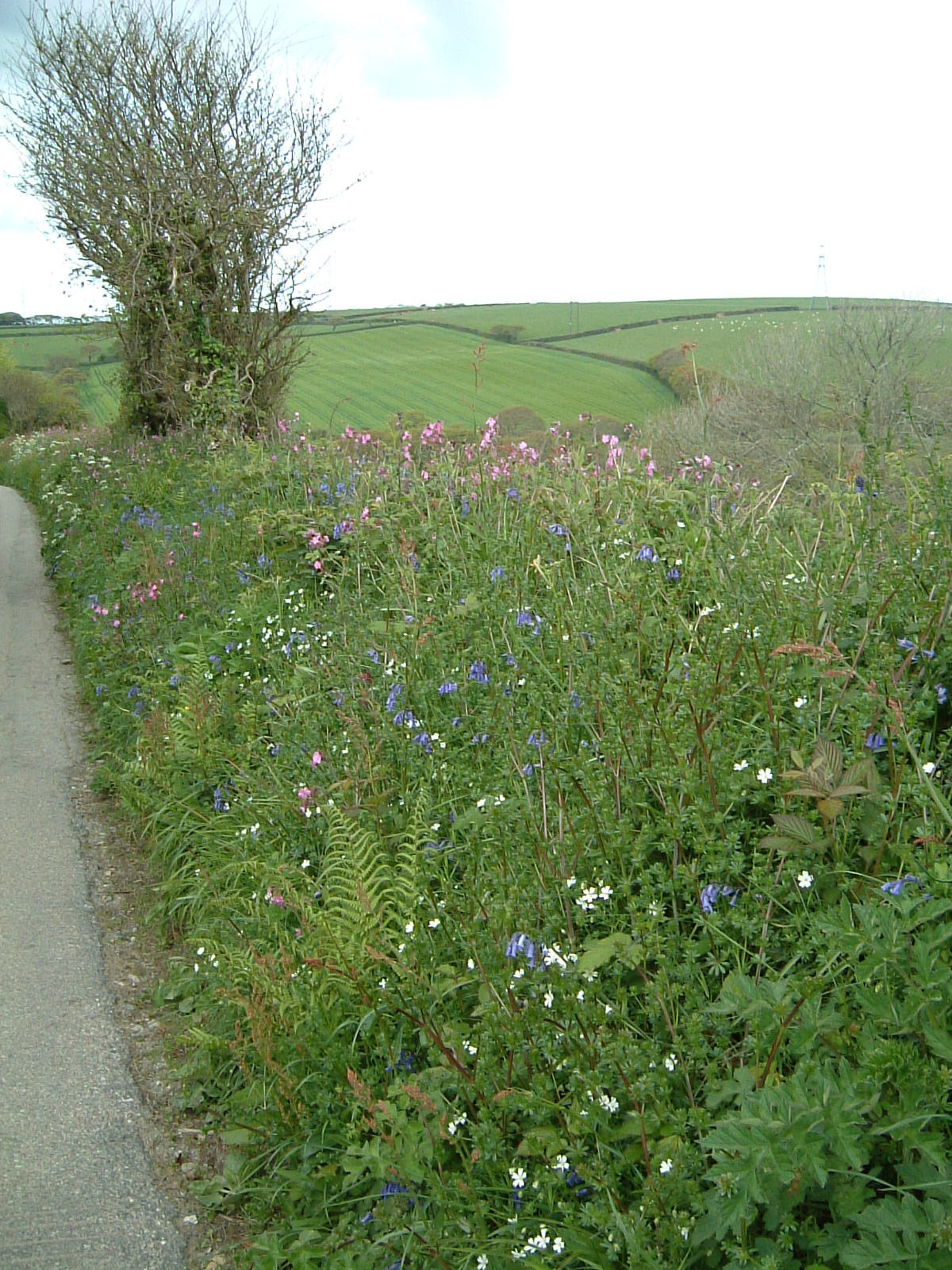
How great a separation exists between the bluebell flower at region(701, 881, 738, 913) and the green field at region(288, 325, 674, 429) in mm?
24063

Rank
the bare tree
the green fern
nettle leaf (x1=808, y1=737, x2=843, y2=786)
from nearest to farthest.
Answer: nettle leaf (x1=808, y1=737, x2=843, y2=786), the green fern, the bare tree

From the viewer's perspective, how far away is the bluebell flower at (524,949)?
8.83 feet

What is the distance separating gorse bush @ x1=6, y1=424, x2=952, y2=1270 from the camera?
6.91 ft

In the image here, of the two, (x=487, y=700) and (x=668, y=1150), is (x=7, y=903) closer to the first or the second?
(x=487, y=700)

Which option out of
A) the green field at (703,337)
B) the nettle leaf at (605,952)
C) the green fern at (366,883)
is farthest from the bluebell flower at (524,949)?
the green field at (703,337)

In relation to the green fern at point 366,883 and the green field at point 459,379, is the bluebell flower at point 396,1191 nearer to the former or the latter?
the green fern at point 366,883

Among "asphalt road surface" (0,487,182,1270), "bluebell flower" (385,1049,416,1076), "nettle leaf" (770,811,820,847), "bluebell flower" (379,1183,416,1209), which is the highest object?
"nettle leaf" (770,811,820,847)

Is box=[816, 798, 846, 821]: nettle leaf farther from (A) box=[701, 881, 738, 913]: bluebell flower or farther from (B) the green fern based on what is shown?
(B) the green fern

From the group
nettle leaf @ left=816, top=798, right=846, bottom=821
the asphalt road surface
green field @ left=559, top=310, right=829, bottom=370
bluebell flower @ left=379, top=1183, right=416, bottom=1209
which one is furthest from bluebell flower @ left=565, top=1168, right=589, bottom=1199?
green field @ left=559, top=310, right=829, bottom=370

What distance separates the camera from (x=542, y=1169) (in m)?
2.34

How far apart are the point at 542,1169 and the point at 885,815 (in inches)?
47.5

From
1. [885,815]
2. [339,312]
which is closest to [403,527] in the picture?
[885,815]

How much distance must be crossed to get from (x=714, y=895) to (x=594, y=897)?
0.34m

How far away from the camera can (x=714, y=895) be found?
2.66 metres
